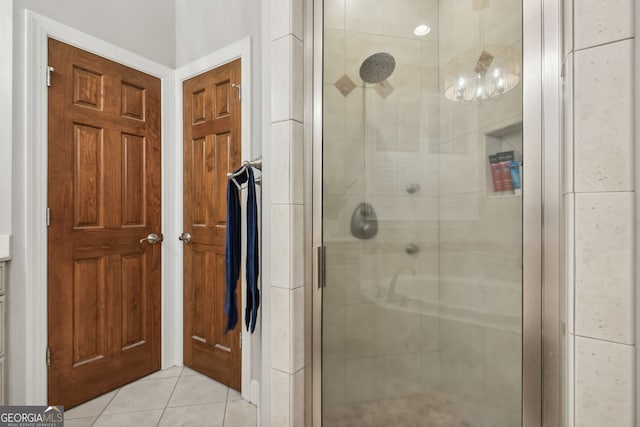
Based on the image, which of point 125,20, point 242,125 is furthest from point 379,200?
point 125,20

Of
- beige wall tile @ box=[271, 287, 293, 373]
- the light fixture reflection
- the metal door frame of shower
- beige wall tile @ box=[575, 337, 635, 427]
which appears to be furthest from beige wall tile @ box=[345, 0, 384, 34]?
beige wall tile @ box=[575, 337, 635, 427]

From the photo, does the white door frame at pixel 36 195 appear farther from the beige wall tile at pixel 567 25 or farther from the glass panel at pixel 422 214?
the beige wall tile at pixel 567 25

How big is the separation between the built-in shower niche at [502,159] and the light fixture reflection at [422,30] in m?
0.44

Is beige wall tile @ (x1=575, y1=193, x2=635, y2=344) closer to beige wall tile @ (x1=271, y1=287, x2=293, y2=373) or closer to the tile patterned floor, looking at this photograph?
beige wall tile @ (x1=271, y1=287, x2=293, y2=373)

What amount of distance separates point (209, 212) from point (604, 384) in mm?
1902

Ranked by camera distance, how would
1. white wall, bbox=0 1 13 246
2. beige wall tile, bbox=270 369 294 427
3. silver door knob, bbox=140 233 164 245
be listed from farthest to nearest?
1. silver door knob, bbox=140 233 164 245
2. white wall, bbox=0 1 13 246
3. beige wall tile, bbox=270 369 294 427

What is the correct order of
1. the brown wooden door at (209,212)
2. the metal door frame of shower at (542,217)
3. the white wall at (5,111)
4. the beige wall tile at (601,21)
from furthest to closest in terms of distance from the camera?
the brown wooden door at (209,212)
the white wall at (5,111)
the metal door frame of shower at (542,217)
the beige wall tile at (601,21)

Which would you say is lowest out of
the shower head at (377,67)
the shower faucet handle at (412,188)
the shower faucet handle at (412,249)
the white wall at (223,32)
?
the shower faucet handle at (412,249)

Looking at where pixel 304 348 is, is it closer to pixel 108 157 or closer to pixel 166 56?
pixel 108 157

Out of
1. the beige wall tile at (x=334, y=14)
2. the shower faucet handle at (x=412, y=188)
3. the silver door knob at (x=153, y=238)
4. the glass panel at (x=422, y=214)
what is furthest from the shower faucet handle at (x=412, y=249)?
the silver door knob at (x=153, y=238)

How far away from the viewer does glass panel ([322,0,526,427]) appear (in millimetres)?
939

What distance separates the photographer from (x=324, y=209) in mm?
1147

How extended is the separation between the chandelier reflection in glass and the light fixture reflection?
150mm

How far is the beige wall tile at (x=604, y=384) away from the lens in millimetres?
677
